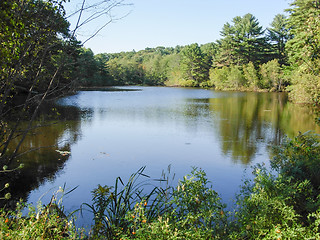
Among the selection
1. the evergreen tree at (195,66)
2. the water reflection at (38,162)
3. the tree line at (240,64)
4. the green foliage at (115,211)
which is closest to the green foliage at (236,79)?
the tree line at (240,64)

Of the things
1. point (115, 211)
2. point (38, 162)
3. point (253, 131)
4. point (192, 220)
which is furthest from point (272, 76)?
point (192, 220)

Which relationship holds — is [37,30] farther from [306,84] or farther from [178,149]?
[306,84]

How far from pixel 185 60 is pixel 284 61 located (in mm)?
21383

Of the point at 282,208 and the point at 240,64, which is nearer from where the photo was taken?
the point at 282,208

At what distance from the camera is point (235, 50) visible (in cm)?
4666

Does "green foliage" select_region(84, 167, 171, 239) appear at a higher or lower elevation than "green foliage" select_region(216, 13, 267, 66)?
lower

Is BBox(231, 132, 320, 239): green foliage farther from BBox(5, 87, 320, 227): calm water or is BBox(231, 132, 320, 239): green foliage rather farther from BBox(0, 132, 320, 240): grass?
BBox(5, 87, 320, 227): calm water

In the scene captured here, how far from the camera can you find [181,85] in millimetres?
58875

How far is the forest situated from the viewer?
102 inches

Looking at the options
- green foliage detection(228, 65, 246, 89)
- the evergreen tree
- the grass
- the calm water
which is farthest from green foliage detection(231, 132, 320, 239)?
the evergreen tree

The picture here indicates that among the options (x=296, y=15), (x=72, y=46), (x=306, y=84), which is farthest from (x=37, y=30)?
(x=296, y=15)

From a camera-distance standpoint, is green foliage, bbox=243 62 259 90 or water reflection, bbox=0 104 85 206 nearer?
water reflection, bbox=0 104 85 206

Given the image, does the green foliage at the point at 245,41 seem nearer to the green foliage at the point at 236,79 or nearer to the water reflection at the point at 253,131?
the green foliage at the point at 236,79

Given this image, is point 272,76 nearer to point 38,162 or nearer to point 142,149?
point 142,149
